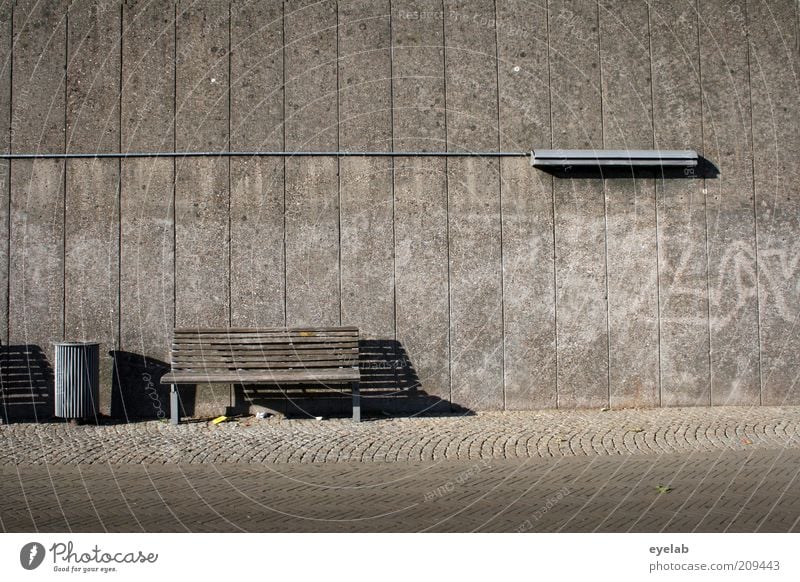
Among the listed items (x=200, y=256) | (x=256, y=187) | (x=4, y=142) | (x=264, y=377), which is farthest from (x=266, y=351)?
(x=4, y=142)

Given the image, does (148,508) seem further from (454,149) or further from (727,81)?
(727,81)

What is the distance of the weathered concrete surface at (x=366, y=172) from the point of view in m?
9.45

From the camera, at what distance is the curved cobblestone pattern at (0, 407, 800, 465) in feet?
23.4

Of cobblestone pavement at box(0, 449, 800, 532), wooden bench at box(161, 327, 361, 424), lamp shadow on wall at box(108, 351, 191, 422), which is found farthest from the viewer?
lamp shadow on wall at box(108, 351, 191, 422)

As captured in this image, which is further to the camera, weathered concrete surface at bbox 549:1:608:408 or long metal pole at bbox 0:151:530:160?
weathered concrete surface at bbox 549:1:608:408

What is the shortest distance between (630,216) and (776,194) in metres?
1.90

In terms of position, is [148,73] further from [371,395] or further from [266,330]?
[371,395]

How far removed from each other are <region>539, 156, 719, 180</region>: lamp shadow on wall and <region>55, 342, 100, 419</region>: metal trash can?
19.3 feet

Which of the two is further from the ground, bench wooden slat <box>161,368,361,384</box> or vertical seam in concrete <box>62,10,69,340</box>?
vertical seam in concrete <box>62,10,69,340</box>

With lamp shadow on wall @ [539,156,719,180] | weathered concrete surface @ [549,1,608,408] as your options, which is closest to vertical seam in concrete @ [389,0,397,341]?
lamp shadow on wall @ [539,156,719,180]

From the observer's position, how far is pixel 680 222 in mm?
9664

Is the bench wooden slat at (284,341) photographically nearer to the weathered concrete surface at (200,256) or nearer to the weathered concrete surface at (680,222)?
the weathered concrete surface at (200,256)

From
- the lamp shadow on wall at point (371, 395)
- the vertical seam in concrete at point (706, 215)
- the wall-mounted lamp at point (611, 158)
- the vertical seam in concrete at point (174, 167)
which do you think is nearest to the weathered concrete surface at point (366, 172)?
the lamp shadow on wall at point (371, 395)

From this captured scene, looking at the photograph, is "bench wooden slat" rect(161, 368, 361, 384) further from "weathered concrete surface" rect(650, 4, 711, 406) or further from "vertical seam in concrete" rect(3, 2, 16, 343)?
"weathered concrete surface" rect(650, 4, 711, 406)
